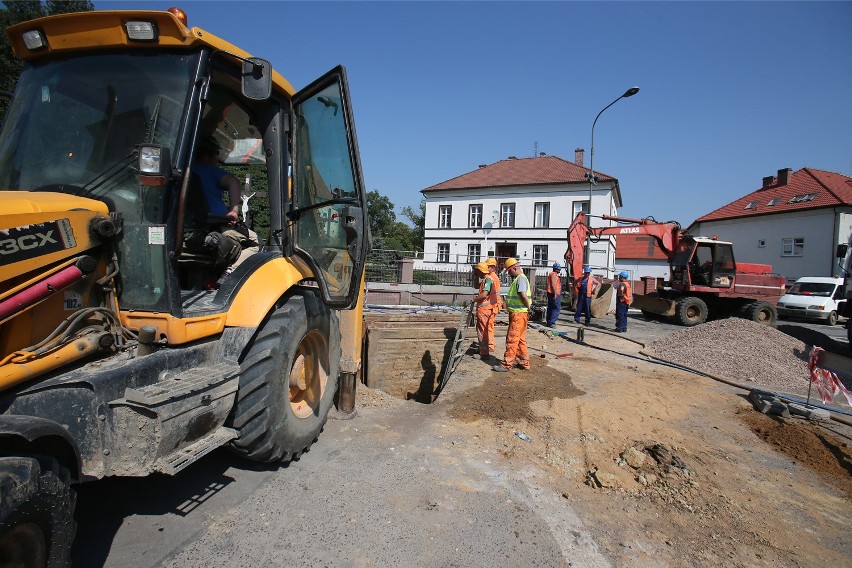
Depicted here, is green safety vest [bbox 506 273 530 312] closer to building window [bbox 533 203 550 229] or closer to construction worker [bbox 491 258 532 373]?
construction worker [bbox 491 258 532 373]

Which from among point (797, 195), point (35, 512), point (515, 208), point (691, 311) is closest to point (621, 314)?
point (691, 311)

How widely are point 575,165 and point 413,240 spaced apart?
96.7 ft

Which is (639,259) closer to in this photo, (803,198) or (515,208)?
(803,198)

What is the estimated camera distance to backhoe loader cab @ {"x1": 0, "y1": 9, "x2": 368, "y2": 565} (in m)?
2.01

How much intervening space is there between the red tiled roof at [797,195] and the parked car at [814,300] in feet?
35.8

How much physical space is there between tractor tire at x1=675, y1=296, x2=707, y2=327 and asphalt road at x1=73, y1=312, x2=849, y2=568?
12.5 meters

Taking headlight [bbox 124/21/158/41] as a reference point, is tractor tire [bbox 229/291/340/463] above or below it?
below

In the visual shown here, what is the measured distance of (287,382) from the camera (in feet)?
10.7

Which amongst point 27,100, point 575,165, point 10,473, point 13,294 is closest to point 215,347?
point 13,294

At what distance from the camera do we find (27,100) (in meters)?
2.68

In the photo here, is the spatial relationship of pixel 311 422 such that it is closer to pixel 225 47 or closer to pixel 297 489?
pixel 297 489

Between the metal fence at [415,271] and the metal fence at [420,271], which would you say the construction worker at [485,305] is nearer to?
the metal fence at [420,271]

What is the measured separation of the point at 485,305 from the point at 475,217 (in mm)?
26356

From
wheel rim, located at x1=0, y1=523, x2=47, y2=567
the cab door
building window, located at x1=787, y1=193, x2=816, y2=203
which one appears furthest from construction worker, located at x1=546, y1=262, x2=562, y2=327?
building window, located at x1=787, y1=193, x2=816, y2=203
